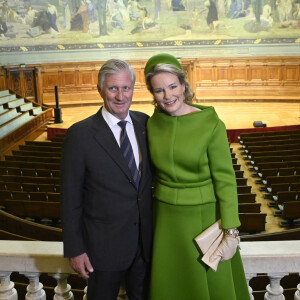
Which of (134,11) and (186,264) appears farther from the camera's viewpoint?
(134,11)

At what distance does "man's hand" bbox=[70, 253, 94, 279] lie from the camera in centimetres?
201

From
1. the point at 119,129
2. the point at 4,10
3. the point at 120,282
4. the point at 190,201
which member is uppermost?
the point at 4,10

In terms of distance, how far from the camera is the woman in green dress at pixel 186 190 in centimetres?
202

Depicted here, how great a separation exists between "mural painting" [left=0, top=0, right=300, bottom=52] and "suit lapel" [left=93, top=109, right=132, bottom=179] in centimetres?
1598

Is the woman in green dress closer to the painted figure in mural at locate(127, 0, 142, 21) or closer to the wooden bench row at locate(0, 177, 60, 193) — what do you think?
the wooden bench row at locate(0, 177, 60, 193)

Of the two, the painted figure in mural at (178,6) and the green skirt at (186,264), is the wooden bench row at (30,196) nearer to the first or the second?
the green skirt at (186,264)

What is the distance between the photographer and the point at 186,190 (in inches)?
81.7

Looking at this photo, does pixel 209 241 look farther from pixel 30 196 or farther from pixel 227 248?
pixel 30 196

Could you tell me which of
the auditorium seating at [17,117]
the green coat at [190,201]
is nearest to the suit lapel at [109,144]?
the green coat at [190,201]

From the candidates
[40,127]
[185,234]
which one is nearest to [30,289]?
[185,234]

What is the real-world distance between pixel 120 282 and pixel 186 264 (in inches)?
14.3

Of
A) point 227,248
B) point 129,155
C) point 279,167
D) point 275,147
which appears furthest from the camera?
point 275,147

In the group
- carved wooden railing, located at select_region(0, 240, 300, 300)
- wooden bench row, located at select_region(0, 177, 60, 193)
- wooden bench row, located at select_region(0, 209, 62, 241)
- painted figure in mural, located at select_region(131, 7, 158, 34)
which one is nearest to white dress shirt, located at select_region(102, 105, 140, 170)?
carved wooden railing, located at select_region(0, 240, 300, 300)

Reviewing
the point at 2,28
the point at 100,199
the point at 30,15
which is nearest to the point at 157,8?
the point at 30,15
